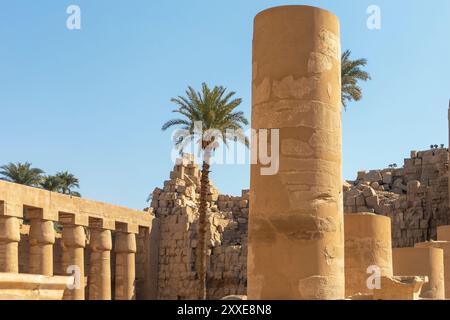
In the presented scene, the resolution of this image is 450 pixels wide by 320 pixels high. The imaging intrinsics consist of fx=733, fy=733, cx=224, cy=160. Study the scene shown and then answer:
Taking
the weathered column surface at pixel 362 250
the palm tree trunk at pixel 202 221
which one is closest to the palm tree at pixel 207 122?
the palm tree trunk at pixel 202 221

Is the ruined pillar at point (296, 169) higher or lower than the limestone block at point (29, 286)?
higher

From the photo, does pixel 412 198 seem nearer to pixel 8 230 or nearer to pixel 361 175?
pixel 361 175

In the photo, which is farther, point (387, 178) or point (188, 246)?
point (387, 178)

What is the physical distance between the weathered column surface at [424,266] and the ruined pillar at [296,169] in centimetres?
893

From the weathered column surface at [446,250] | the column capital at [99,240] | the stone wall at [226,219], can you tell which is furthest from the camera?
the stone wall at [226,219]

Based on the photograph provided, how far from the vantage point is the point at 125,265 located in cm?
2930

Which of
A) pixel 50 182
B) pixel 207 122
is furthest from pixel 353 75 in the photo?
pixel 50 182

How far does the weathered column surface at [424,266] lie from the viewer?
57.6 feet

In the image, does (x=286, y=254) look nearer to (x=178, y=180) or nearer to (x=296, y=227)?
(x=296, y=227)

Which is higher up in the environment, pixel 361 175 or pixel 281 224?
pixel 361 175

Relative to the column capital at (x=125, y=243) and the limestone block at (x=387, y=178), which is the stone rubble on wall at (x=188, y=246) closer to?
the column capital at (x=125, y=243)

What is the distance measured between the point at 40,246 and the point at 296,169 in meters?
16.4

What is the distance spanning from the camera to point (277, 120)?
920 centimetres
